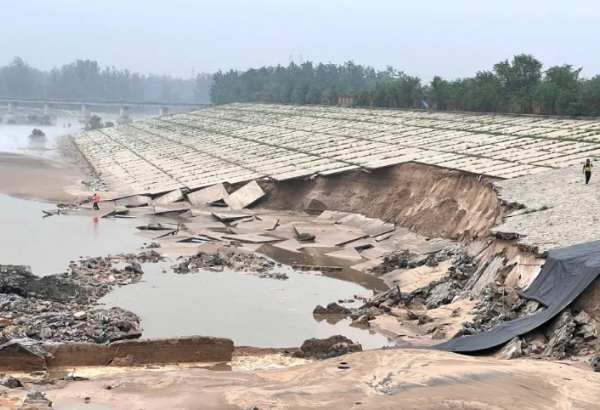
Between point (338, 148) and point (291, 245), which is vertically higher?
point (338, 148)

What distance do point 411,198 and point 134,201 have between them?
13.8 meters

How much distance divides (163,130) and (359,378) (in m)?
70.4

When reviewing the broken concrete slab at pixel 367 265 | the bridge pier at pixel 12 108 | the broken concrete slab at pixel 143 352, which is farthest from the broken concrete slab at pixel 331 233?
the bridge pier at pixel 12 108

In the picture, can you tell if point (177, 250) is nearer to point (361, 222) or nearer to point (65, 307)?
point (65, 307)

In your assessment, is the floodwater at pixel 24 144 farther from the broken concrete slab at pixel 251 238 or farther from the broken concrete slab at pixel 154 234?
the broken concrete slab at pixel 251 238

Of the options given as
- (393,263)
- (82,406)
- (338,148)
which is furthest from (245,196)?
(82,406)

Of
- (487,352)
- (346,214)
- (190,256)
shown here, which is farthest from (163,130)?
(487,352)

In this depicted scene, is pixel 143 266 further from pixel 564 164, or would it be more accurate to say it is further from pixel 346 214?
pixel 564 164

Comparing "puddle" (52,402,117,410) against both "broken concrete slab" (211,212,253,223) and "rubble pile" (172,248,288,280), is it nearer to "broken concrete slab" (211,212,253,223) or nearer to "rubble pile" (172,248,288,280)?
"rubble pile" (172,248,288,280)

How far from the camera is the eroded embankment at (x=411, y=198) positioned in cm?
2770

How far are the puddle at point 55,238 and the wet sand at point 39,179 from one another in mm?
5105

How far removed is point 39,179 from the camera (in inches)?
1939

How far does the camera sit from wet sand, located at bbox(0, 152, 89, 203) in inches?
1668

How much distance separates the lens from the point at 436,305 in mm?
20234
